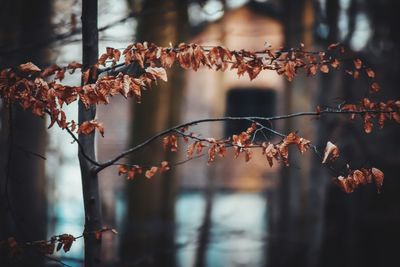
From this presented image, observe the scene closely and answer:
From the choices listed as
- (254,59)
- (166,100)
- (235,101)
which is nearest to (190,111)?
(235,101)

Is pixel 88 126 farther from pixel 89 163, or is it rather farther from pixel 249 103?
pixel 249 103

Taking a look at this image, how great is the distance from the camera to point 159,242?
1013 cm

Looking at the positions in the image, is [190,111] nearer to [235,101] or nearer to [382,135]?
[235,101]

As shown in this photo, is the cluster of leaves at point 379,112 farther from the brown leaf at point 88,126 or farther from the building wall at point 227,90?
the building wall at point 227,90

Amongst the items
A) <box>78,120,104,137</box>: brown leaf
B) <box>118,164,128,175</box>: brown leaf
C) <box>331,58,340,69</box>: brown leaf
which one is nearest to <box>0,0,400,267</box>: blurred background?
<box>118,164,128,175</box>: brown leaf

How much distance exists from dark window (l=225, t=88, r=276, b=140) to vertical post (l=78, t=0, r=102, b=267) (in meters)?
15.4

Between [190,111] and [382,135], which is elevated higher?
[190,111]

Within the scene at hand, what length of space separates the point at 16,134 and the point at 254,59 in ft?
13.9

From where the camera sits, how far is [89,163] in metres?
3.51

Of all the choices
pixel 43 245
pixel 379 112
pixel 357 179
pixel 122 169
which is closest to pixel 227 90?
pixel 122 169

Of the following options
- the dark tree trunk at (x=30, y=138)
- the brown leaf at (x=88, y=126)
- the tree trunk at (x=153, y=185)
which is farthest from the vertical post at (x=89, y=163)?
the tree trunk at (x=153, y=185)

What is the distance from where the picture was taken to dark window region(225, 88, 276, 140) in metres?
18.9

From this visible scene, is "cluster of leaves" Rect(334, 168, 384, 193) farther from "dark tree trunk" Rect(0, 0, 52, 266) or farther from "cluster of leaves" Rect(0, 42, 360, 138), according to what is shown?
"dark tree trunk" Rect(0, 0, 52, 266)

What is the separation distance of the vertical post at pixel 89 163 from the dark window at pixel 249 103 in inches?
606
